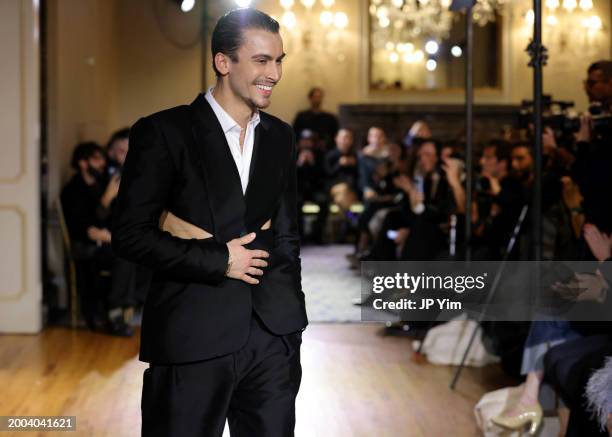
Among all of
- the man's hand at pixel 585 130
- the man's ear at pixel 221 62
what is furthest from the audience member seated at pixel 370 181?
the man's ear at pixel 221 62

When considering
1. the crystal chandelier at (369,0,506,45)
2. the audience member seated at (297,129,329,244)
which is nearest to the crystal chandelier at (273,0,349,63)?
the crystal chandelier at (369,0,506,45)

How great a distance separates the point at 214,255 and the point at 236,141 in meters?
0.27

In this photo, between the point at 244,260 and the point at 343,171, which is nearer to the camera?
the point at 244,260

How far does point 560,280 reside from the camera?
3.62 metres

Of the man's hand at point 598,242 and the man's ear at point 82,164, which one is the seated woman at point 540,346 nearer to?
the man's hand at point 598,242

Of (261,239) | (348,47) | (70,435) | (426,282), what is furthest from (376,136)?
(261,239)

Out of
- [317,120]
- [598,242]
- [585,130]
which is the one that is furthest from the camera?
[317,120]

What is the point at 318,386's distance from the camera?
4297 millimetres

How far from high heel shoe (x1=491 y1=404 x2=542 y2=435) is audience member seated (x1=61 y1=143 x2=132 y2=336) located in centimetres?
280

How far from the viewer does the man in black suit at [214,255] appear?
1928 millimetres

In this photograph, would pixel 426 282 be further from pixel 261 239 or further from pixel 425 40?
pixel 425 40

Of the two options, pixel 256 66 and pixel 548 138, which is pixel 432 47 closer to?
pixel 548 138

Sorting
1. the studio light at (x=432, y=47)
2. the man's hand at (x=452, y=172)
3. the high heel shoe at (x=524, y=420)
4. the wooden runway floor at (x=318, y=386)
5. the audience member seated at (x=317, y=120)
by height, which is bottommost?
the wooden runway floor at (x=318, y=386)

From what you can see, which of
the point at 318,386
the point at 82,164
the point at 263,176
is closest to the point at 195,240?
the point at 263,176
